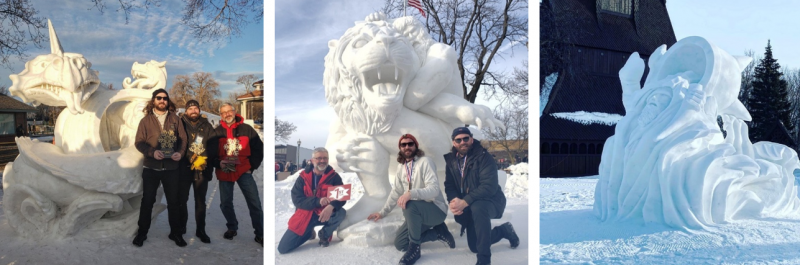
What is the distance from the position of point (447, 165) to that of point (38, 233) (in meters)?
3.21

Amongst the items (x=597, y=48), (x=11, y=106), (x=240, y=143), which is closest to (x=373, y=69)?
(x=240, y=143)

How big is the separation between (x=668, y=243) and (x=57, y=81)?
17.0ft

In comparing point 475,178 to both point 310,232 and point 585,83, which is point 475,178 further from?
point 585,83

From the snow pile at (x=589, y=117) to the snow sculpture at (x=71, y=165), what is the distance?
729cm

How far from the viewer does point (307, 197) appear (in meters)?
3.38

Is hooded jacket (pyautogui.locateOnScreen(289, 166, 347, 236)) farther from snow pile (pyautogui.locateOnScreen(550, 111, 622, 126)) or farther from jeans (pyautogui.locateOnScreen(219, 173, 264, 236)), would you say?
snow pile (pyautogui.locateOnScreen(550, 111, 622, 126))

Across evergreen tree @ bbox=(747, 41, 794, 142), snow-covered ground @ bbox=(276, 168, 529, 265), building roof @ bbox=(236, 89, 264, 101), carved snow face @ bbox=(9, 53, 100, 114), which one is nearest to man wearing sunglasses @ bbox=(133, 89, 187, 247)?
carved snow face @ bbox=(9, 53, 100, 114)

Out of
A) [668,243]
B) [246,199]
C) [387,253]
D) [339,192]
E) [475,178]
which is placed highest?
[475,178]

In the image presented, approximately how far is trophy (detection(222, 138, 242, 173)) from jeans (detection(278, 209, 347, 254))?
2.30 feet

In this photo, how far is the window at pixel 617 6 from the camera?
31.6 feet

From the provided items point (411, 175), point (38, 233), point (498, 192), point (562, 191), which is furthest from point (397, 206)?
point (562, 191)

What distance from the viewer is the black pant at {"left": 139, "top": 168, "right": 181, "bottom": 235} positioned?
3477 millimetres

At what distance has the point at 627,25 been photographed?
990 centimetres

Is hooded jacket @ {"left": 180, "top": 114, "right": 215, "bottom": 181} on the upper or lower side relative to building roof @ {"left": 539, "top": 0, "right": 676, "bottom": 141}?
lower
